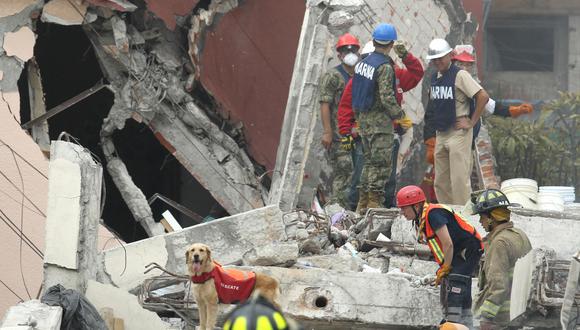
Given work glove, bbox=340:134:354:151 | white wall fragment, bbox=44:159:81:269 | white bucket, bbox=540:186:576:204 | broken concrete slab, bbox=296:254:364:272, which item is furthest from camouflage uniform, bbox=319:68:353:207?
white wall fragment, bbox=44:159:81:269

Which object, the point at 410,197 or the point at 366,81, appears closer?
the point at 410,197

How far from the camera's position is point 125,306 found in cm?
1307

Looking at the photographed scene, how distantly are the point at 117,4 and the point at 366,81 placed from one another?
10.7 ft

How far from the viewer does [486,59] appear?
27547mm

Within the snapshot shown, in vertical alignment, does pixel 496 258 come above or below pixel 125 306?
above

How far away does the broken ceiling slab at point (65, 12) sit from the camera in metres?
16.2

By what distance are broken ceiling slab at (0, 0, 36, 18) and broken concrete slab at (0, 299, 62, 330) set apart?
5.06m

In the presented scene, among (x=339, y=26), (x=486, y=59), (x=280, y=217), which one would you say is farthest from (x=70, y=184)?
(x=486, y=59)

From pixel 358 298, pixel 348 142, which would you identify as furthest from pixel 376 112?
pixel 358 298

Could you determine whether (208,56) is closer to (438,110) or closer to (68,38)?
(68,38)

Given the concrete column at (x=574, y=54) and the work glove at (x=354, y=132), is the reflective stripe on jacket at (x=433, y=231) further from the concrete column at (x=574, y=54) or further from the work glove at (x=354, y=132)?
the concrete column at (x=574, y=54)

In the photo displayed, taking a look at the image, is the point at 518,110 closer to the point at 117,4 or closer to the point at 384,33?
the point at 384,33

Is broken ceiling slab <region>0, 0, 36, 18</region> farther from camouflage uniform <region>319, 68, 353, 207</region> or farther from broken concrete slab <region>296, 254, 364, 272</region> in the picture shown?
broken concrete slab <region>296, 254, 364, 272</region>

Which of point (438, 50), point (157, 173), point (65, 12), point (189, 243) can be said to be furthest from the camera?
point (157, 173)
